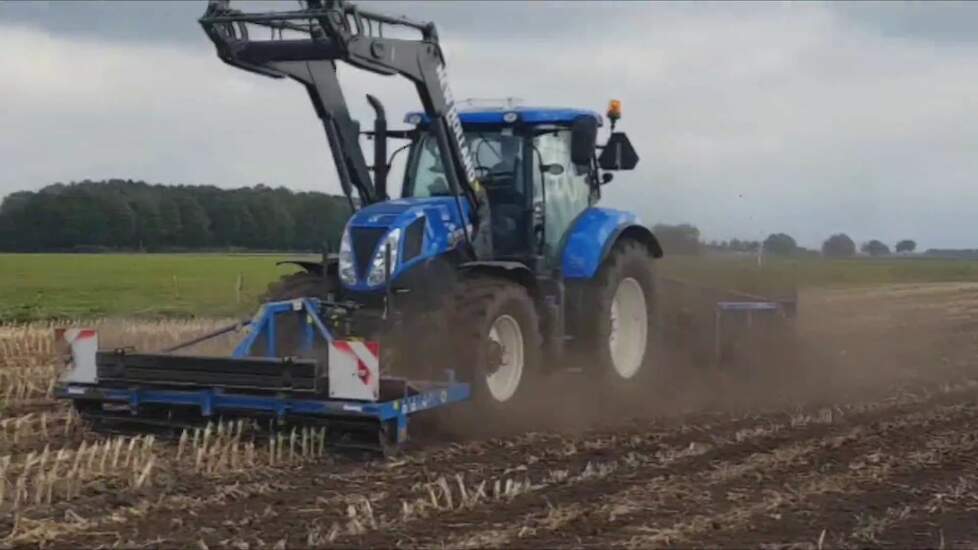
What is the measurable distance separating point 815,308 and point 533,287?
12010 millimetres

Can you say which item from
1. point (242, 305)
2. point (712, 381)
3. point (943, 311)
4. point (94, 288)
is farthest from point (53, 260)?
point (712, 381)

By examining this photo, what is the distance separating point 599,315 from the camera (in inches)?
473

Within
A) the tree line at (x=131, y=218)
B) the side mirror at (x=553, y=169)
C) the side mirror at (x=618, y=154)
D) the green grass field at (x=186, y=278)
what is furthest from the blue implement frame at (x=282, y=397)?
the tree line at (x=131, y=218)

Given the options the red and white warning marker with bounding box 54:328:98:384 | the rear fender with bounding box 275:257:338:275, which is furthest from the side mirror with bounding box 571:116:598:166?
the red and white warning marker with bounding box 54:328:98:384

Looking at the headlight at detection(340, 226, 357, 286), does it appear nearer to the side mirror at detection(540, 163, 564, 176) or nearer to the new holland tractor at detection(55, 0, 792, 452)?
the new holland tractor at detection(55, 0, 792, 452)

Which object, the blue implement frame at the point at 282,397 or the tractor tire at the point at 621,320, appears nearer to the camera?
the blue implement frame at the point at 282,397

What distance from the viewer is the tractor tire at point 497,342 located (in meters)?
9.94

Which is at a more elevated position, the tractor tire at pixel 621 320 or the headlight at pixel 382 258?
the headlight at pixel 382 258

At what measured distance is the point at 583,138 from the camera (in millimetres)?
11766

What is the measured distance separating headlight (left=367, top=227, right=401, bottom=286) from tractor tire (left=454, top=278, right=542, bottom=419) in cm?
58

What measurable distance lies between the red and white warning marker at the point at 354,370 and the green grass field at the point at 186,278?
7324 mm

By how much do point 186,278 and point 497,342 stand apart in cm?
3113

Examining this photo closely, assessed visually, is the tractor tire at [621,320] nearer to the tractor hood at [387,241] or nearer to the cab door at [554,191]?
the cab door at [554,191]

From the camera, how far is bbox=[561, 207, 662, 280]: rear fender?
11977 millimetres
